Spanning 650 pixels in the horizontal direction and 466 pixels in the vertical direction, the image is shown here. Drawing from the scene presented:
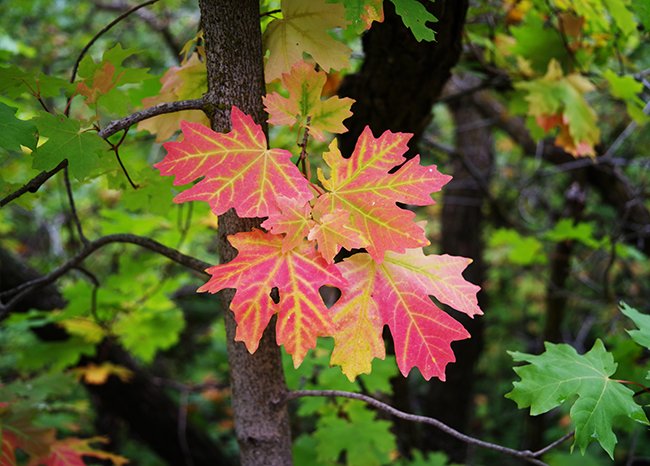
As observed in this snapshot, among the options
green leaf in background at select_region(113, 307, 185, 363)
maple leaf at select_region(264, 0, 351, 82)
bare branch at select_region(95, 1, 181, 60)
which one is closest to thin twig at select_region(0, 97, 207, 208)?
maple leaf at select_region(264, 0, 351, 82)

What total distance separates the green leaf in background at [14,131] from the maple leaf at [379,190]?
55 centimetres

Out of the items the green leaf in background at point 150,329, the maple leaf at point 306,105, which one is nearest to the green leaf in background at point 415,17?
the maple leaf at point 306,105

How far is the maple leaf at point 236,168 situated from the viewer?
3.07 feet

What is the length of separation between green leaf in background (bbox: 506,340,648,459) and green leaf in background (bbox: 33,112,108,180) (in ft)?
3.02

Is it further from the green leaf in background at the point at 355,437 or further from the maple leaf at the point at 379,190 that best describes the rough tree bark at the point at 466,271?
the maple leaf at the point at 379,190

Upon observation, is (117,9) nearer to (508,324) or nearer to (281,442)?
(281,442)

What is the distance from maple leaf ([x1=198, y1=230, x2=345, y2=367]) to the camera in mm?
922

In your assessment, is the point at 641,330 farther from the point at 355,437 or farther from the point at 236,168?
the point at 355,437

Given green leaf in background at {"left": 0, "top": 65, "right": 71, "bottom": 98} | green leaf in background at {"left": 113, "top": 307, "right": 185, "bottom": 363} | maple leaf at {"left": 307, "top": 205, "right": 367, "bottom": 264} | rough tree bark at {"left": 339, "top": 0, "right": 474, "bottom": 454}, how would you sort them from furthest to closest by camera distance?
green leaf in background at {"left": 113, "top": 307, "right": 185, "bottom": 363}
rough tree bark at {"left": 339, "top": 0, "right": 474, "bottom": 454}
green leaf in background at {"left": 0, "top": 65, "right": 71, "bottom": 98}
maple leaf at {"left": 307, "top": 205, "right": 367, "bottom": 264}

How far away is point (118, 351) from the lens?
9.93ft

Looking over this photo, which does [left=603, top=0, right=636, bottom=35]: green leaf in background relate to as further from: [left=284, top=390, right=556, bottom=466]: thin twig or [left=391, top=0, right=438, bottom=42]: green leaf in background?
[left=284, top=390, right=556, bottom=466]: thin twig

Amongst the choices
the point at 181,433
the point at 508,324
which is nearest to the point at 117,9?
the point at 181,433

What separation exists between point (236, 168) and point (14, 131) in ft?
1.40

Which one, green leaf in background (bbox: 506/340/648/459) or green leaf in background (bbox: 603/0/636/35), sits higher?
green leaf in background (bbox: 603/0/636/35)
